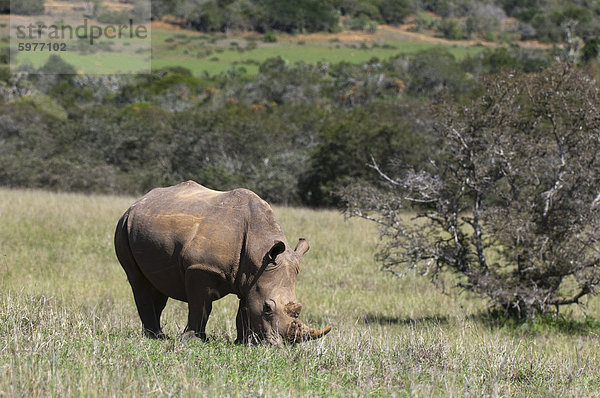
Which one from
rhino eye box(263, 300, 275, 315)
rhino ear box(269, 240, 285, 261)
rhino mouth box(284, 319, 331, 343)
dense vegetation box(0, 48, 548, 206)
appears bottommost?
dense vegetation box(0, 48, 548, 206)

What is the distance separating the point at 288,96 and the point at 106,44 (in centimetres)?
2181

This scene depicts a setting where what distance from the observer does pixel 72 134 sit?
37156 millimetres

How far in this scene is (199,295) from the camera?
22.2 feet

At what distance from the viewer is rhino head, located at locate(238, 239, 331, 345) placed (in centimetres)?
648

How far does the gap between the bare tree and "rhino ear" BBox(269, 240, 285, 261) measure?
16.3 feet

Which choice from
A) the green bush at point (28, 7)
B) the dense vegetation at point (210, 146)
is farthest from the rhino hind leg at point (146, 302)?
the green bush at point (28, 7)

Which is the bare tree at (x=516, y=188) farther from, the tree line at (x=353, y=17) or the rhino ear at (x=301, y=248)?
the tree line at (x=353, y=17)

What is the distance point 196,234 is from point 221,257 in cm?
33

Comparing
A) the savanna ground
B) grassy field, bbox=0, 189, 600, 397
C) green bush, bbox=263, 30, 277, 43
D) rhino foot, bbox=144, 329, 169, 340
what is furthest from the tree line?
rhino foot, bbox=144, 329, 169, 340

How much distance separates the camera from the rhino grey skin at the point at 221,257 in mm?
6547

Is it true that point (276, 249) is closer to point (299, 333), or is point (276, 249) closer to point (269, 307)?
point (269, 307)

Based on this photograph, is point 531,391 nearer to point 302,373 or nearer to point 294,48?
point 302,373

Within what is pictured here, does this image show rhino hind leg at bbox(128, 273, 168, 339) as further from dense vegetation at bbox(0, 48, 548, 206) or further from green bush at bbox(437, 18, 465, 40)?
green bush at bbox(437, 18, 465, 40)

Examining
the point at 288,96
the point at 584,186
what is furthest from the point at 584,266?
the point at 288,96
